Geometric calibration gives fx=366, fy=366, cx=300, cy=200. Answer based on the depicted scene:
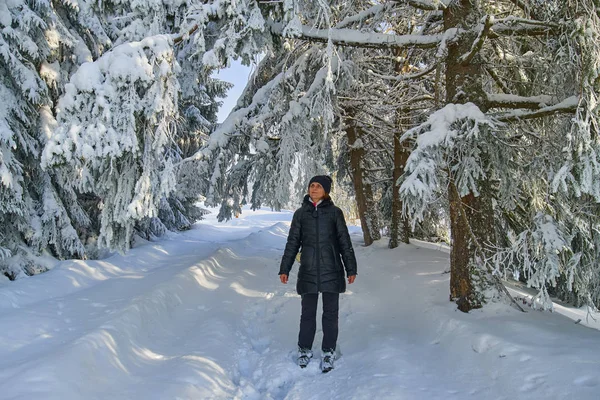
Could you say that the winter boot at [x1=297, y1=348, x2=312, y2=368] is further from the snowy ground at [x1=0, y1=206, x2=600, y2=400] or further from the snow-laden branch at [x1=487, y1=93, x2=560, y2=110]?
the snow-laden branch at [x1=487, y1=93, x2=560, y2=110]

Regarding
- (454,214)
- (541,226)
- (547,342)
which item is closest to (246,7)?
(454,214)

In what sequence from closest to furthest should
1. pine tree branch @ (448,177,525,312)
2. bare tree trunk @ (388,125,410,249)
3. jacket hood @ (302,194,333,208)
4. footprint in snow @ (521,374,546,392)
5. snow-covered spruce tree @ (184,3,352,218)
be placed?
footprint in snow @ (521,374,546,392) < jacket hood @ (302,194,333,208) < pine tree branch @ (448,177,525,312) < snow-covered spruce tree @ (184,3,352,218) < bare tree trunk @ (388,125,410,249)

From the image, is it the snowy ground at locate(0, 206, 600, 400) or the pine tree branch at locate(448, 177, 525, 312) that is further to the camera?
the pine tree branch at locate(448, 177, 525, 312)

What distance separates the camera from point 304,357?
3.78m

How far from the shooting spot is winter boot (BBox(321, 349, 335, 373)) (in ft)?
11.8

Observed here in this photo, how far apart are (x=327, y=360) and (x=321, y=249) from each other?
1.11 m

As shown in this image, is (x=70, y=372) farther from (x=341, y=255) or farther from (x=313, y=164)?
(x=313, y=164)

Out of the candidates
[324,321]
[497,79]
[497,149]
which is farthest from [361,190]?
[324,321]

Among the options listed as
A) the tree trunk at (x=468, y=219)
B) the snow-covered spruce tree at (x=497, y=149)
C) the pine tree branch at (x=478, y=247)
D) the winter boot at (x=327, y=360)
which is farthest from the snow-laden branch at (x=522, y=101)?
the winter boot at (x=327, y=360)

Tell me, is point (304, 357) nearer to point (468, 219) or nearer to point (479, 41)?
point (468, 219)

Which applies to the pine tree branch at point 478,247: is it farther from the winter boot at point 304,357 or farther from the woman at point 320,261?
the winter boot at point 304,357

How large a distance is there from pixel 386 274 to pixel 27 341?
5.50 metres

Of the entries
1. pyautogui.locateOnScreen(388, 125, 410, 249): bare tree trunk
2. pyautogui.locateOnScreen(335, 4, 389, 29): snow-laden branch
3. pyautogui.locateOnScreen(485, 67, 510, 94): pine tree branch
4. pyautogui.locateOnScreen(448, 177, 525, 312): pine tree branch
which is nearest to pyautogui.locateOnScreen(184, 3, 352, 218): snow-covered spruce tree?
pyautogui.locateOnScreen(335, 4, 389, 29): snow-laden branch

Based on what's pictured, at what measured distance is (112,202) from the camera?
454 centimetres
